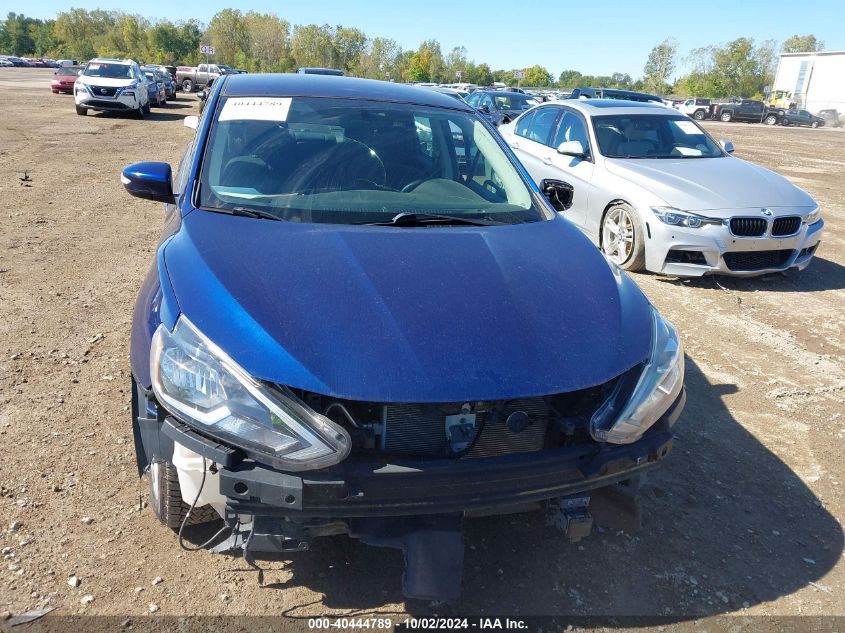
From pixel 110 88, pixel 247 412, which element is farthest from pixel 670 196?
pixel 110 88

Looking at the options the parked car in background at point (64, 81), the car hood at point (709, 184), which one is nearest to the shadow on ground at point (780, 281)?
the car hood at point (709, 184)

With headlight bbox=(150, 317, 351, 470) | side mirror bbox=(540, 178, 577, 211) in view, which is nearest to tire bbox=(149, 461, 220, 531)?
headlight bbox=(150, 317, 351, 470)

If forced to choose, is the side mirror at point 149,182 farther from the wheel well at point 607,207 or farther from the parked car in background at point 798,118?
the parked car in background at point 798,118

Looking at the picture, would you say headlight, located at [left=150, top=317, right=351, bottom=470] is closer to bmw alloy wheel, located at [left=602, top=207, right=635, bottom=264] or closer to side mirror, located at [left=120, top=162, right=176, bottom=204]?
side mirror, located at [left=120, top=162, right=176, bottom=204]

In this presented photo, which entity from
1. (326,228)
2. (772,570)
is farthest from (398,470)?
(772,570)

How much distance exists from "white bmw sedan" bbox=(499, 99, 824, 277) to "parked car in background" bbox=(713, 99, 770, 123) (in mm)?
44965

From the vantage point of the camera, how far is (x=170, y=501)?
91.7 inches

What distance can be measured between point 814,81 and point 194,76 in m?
58.3

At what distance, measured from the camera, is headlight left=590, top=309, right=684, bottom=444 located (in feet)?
7.16

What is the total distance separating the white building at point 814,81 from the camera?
61.3m

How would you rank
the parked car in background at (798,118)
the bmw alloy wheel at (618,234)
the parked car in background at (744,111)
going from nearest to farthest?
the bmw alloy wheel at (618,234)
the parked car in background at (798,118)
the parked car in background at (744,111)

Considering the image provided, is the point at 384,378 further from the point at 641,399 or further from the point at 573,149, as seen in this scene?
the point at 573,149

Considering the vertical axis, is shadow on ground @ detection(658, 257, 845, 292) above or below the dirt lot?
above

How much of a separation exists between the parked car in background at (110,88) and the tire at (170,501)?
1984cm
